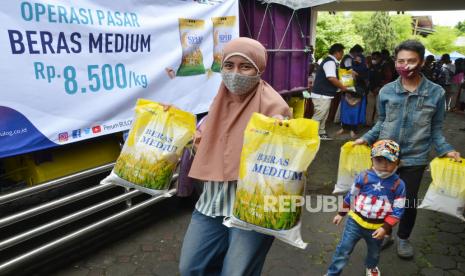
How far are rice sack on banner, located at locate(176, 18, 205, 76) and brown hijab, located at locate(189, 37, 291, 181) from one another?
5.76 feet

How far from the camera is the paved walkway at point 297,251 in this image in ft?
9.47

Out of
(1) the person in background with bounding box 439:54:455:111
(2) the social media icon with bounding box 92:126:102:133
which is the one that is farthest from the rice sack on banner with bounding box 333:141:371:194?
(1) the person in background with bounding box 439:54:455:111

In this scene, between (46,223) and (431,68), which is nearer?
(46,223)

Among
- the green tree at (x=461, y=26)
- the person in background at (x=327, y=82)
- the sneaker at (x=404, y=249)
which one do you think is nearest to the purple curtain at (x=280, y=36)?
the person in background at (x=327, y=82)

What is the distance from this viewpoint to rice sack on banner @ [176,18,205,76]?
3471 mm

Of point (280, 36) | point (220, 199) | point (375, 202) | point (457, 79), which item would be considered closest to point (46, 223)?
point (220, 199)

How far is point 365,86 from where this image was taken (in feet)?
24.9

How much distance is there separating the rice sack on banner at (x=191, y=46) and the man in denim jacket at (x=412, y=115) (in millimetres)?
1731

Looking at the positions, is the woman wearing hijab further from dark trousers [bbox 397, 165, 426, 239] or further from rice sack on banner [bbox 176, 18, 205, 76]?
rice sack on banner [bbox 176, 18, 205, 76]

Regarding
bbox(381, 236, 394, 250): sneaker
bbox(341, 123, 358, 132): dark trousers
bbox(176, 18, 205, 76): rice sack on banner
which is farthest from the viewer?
bbox(341, 123, 358, 132): dark trousers

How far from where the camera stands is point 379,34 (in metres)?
39.4

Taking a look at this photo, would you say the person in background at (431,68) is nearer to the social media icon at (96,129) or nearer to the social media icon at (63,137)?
the social media icon at (96,129)

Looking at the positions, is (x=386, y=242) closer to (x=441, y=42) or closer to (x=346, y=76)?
(x=346, y=76)

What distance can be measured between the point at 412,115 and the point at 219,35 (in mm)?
2125
